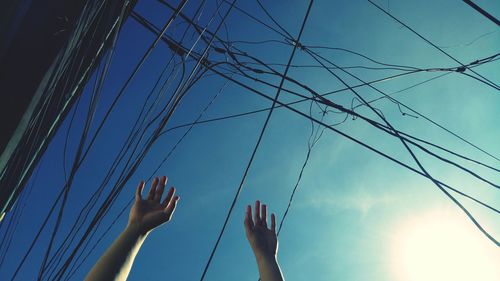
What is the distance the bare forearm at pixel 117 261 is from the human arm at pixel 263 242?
2.33 ft

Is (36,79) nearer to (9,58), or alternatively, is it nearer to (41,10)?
(9,58)

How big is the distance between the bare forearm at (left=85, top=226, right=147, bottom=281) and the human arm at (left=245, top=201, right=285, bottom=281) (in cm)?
71

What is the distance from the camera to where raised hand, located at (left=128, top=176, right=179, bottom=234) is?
4.58 ft

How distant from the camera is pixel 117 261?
106cm

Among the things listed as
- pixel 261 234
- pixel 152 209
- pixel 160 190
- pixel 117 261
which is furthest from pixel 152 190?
pixel 261 234

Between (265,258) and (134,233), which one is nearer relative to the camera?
(134,233)

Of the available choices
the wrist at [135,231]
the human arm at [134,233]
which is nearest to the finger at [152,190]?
the human arm at [134,233]

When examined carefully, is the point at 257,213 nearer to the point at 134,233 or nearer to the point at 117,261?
the point at 134,233

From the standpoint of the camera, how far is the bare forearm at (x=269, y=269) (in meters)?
1.47

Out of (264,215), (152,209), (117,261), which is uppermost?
(264,215)

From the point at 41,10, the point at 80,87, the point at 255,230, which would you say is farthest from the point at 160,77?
the point at 255,230

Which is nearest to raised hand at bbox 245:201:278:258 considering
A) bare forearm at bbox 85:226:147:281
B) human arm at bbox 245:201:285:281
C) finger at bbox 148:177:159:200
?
human arm at bbox 245:201:285:281

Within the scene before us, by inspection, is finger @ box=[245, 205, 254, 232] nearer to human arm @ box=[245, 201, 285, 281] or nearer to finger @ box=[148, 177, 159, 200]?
human arm @ box=[245, 201, 285, 281]

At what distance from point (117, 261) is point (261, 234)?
1.01 meters
